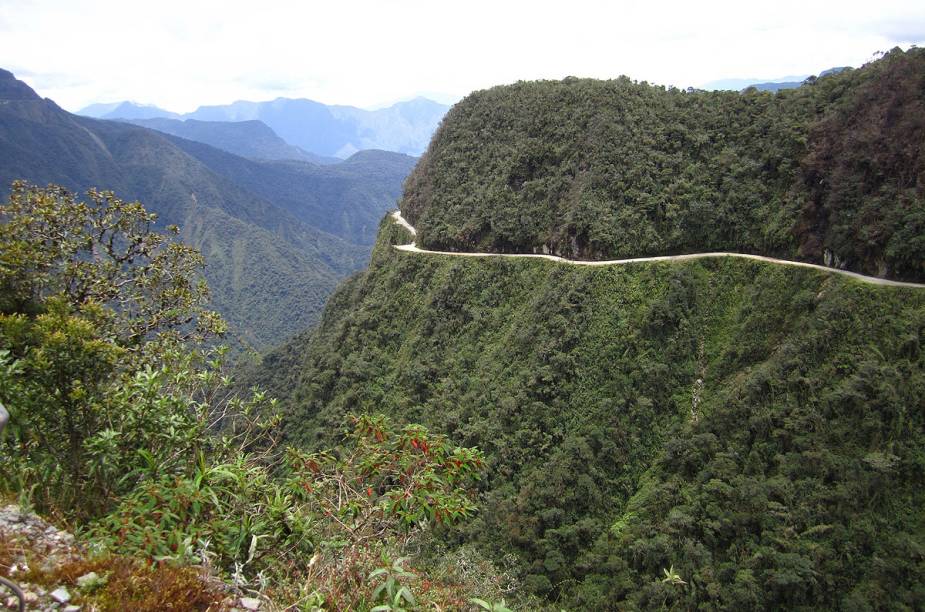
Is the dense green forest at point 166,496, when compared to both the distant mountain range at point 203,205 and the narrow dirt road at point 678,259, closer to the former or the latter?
the narrow dirt road at point 678,259

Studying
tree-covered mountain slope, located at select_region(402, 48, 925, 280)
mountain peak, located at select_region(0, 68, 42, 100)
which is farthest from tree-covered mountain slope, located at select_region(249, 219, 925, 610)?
mountain peak, located at select_region(0, 68, 42, 100)

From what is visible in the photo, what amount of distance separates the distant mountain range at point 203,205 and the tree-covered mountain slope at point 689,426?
71.2m

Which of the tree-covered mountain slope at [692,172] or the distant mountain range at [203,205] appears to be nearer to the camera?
the tree-covered mountain slope at [692,172]

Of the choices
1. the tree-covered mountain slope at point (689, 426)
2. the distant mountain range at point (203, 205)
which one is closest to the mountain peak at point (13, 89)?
the distant mountain range at point (203, 205)

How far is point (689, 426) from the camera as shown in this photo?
26750 millimetres

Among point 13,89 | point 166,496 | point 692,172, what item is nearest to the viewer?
point 166,496

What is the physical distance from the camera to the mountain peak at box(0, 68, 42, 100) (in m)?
142

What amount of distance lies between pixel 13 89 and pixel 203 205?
60039 mm

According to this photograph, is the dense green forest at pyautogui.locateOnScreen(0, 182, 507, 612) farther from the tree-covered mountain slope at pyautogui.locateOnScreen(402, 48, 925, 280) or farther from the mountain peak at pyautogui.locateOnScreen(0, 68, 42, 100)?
the mountain peak at pyautogui.locateOnScreen(0, 68, 42, 100)

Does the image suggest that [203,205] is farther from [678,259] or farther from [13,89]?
[678,259]

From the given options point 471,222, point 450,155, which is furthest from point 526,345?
point 450,155

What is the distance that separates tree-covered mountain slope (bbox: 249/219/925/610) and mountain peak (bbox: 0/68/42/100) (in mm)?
166752

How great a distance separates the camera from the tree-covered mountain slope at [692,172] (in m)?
26.2

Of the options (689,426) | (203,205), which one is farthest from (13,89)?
(689,426)
